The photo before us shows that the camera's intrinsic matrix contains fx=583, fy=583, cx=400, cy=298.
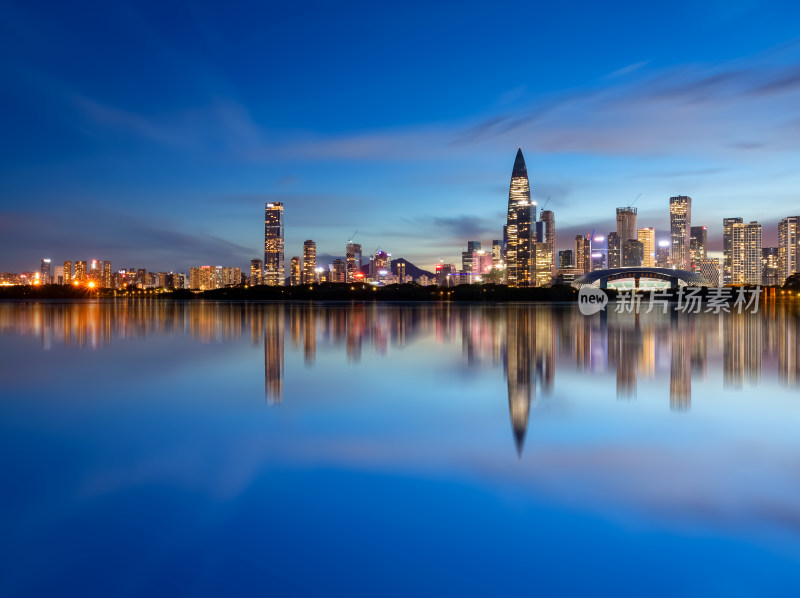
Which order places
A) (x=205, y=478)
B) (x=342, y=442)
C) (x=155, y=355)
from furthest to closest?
(x=155, y=355)
(x=342, y=442)
(x=205, y=478)

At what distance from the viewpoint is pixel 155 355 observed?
19.7m

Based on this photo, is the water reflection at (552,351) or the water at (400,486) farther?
the water reflection at (552,351)

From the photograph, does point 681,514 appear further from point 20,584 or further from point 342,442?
point 20,584

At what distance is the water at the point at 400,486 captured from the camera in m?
4.64

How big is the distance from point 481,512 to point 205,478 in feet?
10.5

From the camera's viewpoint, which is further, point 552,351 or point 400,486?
point 552,351

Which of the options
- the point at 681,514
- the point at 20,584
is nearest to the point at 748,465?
the point at 681,514

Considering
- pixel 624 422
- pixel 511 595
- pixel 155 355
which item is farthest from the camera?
pixel 155 355

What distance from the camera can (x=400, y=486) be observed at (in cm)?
654

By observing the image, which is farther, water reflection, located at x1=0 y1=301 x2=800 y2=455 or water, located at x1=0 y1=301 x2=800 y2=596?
water reflection, located at x1=0 y1=301 x2=800 y2=455

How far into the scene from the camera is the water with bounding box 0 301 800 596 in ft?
15.2

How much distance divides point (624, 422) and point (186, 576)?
731 cm

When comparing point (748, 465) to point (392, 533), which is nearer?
point (392, 533)

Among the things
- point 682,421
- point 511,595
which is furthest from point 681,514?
point 682,421
